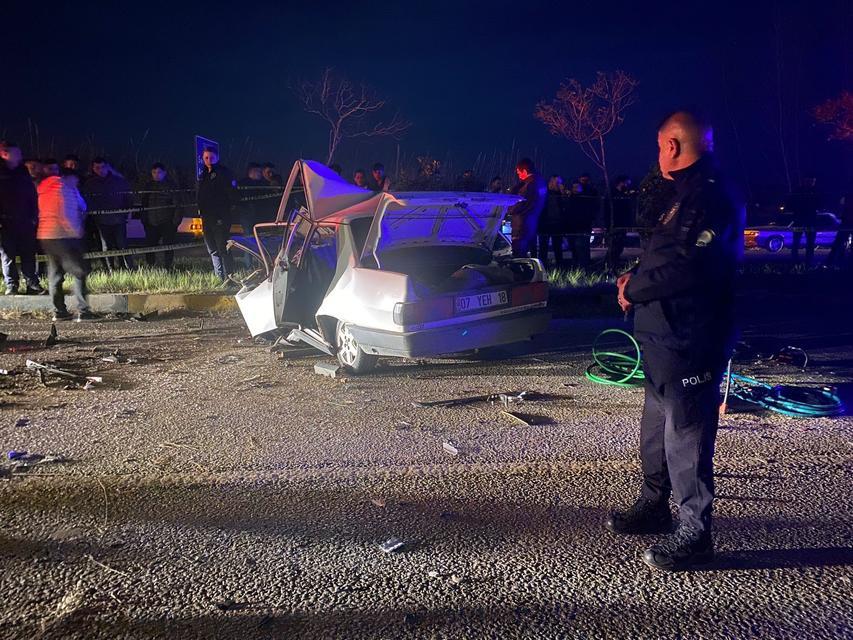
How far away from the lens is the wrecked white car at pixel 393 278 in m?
6.15

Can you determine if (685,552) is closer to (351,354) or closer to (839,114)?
(351,354)

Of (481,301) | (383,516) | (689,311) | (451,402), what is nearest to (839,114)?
(481,301)

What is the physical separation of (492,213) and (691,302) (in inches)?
165

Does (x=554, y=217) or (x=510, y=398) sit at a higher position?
(x=554, y=217)

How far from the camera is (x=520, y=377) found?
648 centimetres

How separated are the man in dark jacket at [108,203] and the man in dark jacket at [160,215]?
541 mm

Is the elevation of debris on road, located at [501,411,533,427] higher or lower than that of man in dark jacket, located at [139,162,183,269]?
lower

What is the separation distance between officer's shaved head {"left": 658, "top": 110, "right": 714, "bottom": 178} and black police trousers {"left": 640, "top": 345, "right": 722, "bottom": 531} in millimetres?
832

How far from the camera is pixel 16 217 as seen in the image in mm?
10531

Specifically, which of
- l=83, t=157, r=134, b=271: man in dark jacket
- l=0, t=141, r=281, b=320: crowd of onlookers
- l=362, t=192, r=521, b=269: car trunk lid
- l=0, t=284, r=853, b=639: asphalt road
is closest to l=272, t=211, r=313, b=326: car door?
l=362, t=192, r=521, b=269: car trunk lid

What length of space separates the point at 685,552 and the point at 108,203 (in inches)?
467

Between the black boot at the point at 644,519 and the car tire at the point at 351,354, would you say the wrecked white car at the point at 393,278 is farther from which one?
the black boot at the point at 644,519

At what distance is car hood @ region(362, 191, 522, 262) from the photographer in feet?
20.3

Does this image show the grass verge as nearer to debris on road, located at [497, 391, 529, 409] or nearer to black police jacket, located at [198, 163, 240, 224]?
black police jacket, located at [198, 163, 240, 224]
